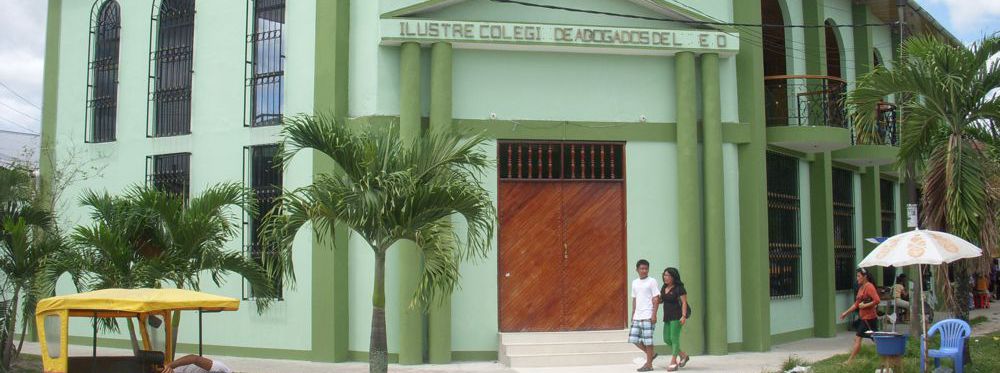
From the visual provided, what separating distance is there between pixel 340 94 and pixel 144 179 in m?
4.61

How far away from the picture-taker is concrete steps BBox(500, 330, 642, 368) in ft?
48.8

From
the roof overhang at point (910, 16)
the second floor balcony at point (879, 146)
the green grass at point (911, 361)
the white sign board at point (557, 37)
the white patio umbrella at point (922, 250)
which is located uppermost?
the roof overhang at point (910, 16)

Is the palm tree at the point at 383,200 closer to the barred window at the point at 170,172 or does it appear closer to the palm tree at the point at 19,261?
the palm tree at the point at 19,261

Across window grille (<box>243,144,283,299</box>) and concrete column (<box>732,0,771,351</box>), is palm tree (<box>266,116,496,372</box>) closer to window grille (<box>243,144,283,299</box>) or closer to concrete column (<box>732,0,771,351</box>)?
window grille (<box>243,144,283,299</box>)

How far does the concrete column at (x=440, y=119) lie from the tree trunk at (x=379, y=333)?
367 centimetres

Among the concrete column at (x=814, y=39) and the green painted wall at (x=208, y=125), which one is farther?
the concrete column at (x=814, y=39)

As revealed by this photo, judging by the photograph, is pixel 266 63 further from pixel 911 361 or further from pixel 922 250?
pixel 911 361

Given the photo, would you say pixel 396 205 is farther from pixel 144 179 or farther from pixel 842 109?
pixel 842 109

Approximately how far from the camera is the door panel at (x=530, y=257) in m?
15.9

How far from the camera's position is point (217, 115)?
1733 centimetres

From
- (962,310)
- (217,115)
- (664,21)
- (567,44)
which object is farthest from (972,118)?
(217,115)

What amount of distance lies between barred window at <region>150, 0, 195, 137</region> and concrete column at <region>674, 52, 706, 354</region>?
27.3 ft

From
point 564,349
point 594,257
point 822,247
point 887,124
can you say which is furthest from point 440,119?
point 887,124

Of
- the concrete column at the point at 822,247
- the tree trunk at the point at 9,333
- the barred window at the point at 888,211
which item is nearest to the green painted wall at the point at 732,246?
the concrete column at the point at 822,247
